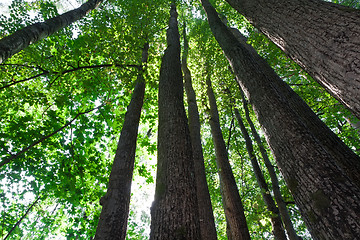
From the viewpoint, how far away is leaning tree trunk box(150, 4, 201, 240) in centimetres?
164

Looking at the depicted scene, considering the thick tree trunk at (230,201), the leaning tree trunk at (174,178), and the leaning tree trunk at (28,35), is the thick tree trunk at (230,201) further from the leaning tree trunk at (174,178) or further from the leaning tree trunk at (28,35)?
the leaning tree trunk at (28,35)

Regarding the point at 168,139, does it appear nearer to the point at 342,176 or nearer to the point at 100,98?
the point at 342,176

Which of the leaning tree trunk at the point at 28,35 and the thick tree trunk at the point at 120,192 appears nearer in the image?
the thick tree trunk at the point at 120,192

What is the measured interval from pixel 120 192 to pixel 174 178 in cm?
176

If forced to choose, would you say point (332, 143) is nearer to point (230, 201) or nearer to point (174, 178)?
point (174, 178)

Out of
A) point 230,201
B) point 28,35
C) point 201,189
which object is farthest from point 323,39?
point 28,35

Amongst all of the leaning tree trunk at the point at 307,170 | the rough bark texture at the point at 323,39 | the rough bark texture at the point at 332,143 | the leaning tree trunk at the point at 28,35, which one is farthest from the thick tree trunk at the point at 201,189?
the leaning tree trunk at the point at 28,35

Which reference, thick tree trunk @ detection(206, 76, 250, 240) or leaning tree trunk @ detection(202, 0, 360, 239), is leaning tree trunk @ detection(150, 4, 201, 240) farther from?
thick tree trunk @ detection(206, 76, 250, 240)

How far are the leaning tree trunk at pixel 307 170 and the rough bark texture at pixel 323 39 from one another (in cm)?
64

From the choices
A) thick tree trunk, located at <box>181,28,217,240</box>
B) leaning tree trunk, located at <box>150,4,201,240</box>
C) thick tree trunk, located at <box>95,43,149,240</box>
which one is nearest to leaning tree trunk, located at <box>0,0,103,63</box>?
thick tree trunk, located at <box>95,43,149,240</box>

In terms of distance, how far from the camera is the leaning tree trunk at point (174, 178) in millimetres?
1639

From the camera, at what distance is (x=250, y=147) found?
8234 mm

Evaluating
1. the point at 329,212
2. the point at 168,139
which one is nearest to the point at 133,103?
the point at 168,139

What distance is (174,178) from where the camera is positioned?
200cm
